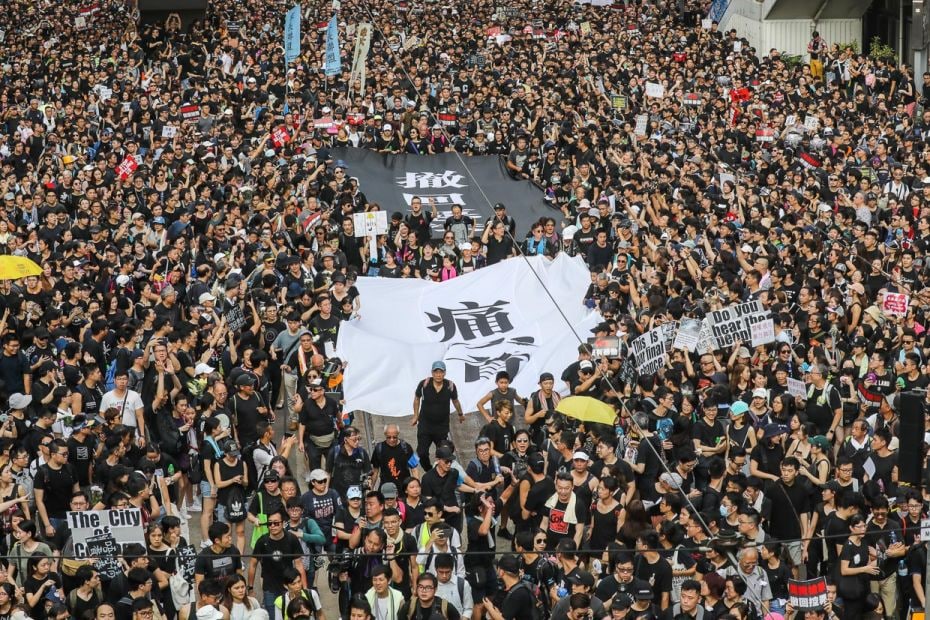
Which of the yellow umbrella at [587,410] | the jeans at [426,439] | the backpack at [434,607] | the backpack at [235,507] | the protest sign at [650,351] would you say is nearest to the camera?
the backpack at [434,607]

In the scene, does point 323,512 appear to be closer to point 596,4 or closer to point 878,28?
point 878,28

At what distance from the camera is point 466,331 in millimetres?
15328

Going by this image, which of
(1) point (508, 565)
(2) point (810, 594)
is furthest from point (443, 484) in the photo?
(2) point (810, 594)

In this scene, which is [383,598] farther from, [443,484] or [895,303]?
[895,303]

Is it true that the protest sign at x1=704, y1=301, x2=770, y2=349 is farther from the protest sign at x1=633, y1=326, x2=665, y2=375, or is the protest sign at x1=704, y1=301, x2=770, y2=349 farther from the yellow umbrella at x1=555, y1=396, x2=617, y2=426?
the yellow umbrella at x1=555, y1=396, x2=617, y2=426

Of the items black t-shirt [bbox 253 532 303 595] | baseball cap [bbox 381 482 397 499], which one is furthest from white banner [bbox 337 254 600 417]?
black t-shirt [bbox 253 532 303 595]

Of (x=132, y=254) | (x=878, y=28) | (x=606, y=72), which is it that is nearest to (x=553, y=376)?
(x=132, y=254)

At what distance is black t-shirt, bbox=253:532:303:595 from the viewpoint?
33.4ft

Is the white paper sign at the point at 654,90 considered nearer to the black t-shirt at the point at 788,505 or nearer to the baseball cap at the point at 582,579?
the black t-shirt at the point at 788,505

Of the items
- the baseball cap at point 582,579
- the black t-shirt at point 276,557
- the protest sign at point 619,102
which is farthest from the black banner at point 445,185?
the baseball cap at point 582,579

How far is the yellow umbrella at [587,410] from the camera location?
11.8 m

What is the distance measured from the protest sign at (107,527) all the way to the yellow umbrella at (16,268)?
17.1 feet

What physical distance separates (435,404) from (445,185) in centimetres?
943

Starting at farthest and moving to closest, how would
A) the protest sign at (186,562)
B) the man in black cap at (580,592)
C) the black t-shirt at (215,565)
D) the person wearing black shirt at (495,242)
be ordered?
the person wearing black shirt at (495,242) → the protest sign at (186,562) → the black t-shirt at (215,565) → the man in black cap at (580,592)
